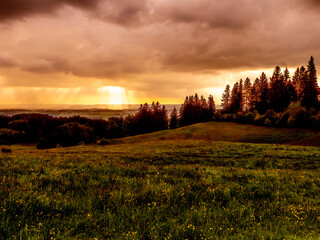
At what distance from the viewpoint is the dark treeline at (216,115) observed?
3140 inches

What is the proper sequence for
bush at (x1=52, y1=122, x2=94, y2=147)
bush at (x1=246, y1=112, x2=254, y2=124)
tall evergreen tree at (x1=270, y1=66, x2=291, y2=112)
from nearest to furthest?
bush at (x1=246, y1=112, x2=254, y2=124)
bush at (x1=52, y1=122, x2=94, y2=147)
tall evergreen tree at (x1=270, y1=66, x2=291, y2=112)

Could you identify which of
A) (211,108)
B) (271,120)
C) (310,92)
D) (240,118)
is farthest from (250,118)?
(211,108)

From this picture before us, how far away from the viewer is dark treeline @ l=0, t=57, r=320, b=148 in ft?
262

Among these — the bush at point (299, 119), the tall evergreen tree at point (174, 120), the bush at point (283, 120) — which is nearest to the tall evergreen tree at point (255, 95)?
the bush at point (283, 120)

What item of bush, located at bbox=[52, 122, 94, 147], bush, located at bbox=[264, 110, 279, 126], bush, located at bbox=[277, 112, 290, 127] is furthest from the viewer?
bush, located at bbox=[52, 122, 94, 147]

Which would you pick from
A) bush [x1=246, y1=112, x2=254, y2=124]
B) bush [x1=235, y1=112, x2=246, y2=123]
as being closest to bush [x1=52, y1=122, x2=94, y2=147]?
bush [x1=235, y1=112, x2=246, y2=123]

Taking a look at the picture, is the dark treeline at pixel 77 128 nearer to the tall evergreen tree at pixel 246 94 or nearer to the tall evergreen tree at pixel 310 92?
the tall evergreen tree at pixel 246 94

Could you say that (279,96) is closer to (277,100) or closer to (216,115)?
(277,100)

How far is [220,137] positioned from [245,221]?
63447 mm

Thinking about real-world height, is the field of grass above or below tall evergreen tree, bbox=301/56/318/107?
below

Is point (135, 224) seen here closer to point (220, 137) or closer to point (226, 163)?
point (226, 163)

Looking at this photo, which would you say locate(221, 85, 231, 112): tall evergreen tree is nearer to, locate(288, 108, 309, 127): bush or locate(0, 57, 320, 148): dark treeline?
locate(0, 57, 320, 148): dark treeline

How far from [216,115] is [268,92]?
100ft

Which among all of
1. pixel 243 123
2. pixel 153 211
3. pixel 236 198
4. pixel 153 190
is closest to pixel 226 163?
pixel 236 198
